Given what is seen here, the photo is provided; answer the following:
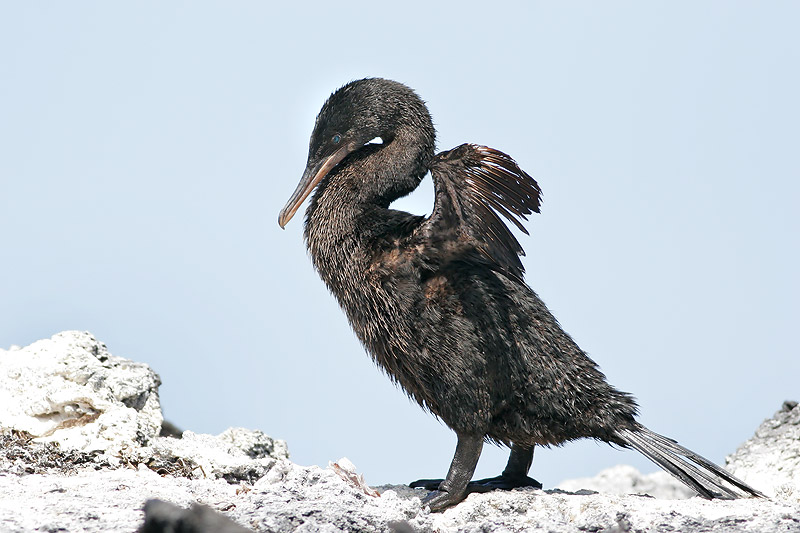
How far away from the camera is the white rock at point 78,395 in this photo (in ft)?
→ 22.3

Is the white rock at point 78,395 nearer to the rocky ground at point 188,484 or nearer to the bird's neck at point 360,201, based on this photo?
the rocky ground at point 188,484

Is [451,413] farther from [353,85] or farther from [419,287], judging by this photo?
[353,85]

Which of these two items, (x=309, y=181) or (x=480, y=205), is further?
(x=309, y=181)

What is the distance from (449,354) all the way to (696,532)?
1.69 metres

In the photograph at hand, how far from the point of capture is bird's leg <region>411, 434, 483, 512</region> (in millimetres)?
6309

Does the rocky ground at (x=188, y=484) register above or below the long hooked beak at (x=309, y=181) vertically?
below

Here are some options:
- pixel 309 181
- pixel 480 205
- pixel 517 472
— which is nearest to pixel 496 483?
pixel 517 472

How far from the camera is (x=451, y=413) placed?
629cm

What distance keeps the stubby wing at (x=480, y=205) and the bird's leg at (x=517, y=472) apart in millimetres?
1339

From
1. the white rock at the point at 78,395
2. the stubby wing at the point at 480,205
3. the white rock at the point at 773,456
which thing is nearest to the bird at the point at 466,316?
the stubby wing at the point at 480,205

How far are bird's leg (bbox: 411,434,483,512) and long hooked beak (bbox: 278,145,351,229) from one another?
1841 mm

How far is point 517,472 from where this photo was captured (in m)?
6.93

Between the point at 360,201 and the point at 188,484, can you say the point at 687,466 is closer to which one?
the point at 360,201

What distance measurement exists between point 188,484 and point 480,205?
232cm
